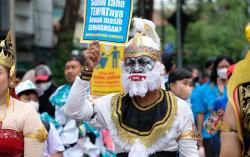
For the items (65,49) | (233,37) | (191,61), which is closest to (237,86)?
(65,49)

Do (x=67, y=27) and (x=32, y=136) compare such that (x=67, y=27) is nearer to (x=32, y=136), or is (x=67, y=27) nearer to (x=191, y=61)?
(x=32, y=136)

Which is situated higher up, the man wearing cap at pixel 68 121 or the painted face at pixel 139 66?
the painted face at pixel 139 66

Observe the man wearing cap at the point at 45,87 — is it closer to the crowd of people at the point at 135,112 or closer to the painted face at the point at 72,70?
the painted face at the point at 72,70

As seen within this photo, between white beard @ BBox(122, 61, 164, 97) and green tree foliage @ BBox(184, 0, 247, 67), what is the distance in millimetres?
23200

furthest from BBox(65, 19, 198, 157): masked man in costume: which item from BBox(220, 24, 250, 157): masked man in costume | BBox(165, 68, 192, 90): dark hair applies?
BBox(165, 68, 192, 90): dark hair

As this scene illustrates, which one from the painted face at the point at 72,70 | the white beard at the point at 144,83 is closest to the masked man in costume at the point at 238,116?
the white beard at the point at 144,83

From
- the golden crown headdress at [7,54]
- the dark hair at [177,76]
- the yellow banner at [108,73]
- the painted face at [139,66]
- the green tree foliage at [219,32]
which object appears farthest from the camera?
the green tree foliage at [219,32]

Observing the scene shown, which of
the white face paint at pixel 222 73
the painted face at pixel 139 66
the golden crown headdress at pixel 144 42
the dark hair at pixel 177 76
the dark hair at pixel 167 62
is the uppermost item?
the golden crown headdress at pixel 144 42

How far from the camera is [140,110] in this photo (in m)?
5.29

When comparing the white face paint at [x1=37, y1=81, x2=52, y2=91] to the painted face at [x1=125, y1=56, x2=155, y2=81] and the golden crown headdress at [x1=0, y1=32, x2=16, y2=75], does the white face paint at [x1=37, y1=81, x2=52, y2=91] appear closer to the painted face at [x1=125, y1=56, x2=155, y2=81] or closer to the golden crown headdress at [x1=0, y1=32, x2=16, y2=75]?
the painted face at [x1=125, y1=56, x2=155, y2=81]

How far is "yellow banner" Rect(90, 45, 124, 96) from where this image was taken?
834 centimetres

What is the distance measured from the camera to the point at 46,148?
5832 mm

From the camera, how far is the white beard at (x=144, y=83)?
17.3 feet

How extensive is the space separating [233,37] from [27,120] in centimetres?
2620
